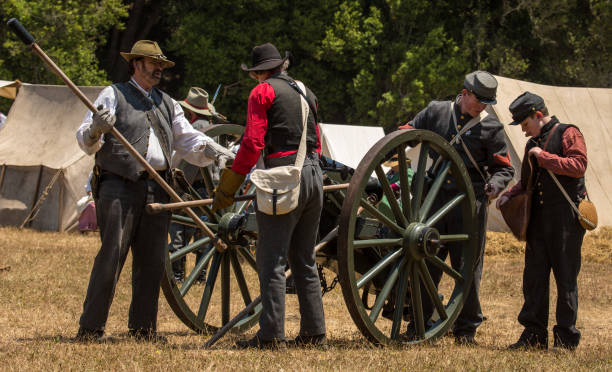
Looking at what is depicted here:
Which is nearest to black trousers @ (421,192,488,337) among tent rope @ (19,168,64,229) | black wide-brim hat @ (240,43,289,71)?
black wide-brim hat @ (240,43,289,71)

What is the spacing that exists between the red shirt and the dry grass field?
3.25 ft

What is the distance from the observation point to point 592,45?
2189cm

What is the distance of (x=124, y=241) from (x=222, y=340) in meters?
0.94

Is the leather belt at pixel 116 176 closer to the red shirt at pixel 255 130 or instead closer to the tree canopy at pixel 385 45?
the red shirt at pixel 255 130

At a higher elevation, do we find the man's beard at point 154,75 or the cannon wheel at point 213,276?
the man's beard at point 154,75

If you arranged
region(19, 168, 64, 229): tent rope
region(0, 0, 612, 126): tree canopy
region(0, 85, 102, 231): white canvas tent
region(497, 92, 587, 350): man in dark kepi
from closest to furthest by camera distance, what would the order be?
region(497, 92, 587, 350): man in dark kepi → region(19, 168, 64, 229): tent rope → region(0, 85, 102, 231): white canvas tent → region(0, 0, 612, 126): tree canopy

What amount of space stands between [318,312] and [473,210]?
1.25m

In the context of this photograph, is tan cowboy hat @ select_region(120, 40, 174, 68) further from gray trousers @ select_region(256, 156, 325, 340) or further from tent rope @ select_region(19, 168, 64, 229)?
tent rope @ select_region(19, 168, 64, 229)

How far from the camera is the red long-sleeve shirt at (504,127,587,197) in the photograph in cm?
502

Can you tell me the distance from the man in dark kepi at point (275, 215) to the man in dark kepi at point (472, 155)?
97 cm

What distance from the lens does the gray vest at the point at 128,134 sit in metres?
4.70

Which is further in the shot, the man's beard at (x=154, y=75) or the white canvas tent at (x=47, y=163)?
the white canvas tent at (x=47, y=163)

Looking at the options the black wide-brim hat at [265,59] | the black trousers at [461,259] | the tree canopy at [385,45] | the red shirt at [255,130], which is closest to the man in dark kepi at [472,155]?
the black trousers at [461,259]

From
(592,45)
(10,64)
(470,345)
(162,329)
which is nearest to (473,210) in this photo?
(470,345)
